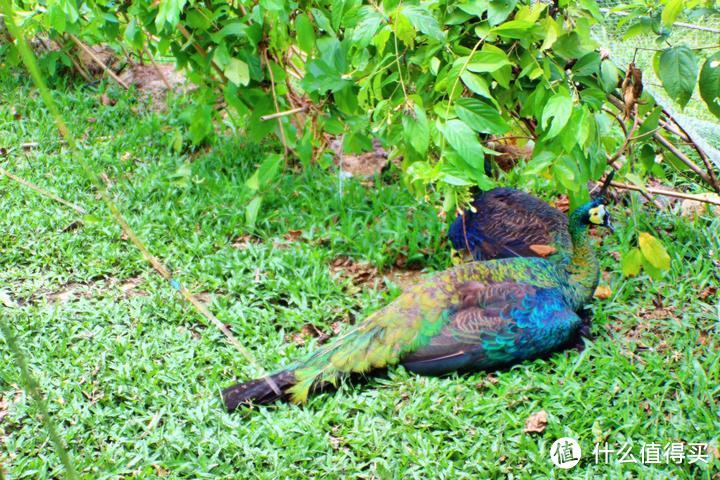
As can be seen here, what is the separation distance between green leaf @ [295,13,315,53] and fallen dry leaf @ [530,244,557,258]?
1.44 metres

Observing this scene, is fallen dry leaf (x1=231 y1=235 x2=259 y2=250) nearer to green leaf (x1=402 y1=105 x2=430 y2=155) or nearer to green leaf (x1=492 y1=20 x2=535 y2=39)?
green leaf (x1=402 y1=105 x2=430 y2=155)

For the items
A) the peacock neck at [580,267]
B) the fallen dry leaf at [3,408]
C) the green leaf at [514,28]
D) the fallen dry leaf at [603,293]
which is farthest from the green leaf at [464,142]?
the fallen dry leaf at [3,408]

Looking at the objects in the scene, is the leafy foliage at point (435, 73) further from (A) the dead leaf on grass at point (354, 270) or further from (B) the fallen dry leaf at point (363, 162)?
(B) the fallen dry leaf at point (363, 162)

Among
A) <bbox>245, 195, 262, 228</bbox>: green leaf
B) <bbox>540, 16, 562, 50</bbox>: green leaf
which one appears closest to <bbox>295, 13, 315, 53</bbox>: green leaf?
<bbox>245, 195, 262, 228</bbox>: green leaf

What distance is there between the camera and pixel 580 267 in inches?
127

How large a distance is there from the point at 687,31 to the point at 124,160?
3918 millimetres

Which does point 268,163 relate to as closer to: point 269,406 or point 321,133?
point 321,133

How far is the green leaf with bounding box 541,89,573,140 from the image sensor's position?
107 inches

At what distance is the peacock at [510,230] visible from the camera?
3396 mm

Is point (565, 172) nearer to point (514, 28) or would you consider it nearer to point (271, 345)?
point (514, 28)

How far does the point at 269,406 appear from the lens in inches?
107

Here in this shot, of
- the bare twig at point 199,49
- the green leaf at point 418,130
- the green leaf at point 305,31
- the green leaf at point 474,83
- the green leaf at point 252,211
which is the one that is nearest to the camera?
the green leaf at point 474,83

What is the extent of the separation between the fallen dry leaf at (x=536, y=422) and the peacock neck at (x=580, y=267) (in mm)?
639

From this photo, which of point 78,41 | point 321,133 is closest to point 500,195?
point 321,133
